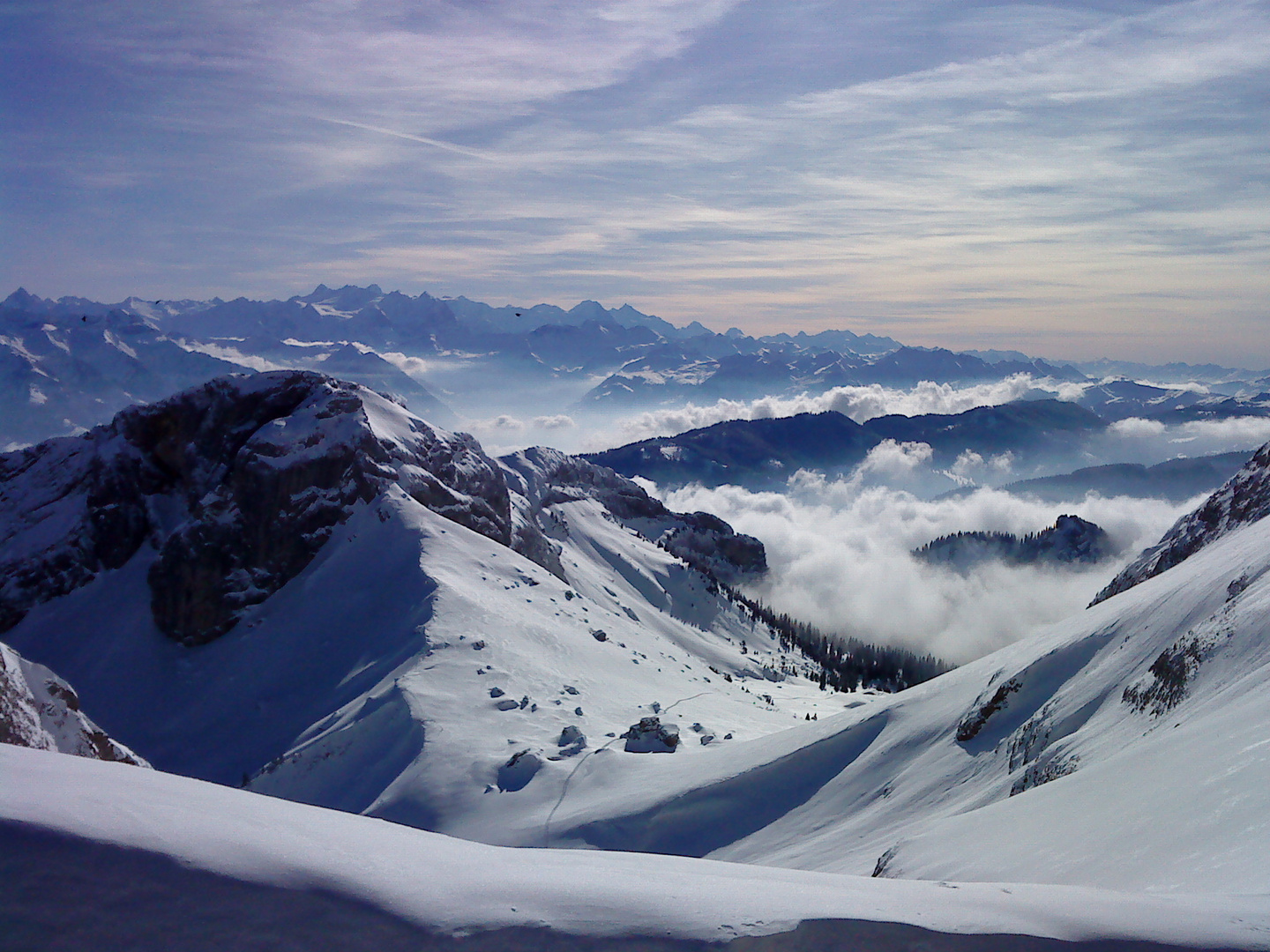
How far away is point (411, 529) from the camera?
2790 inches

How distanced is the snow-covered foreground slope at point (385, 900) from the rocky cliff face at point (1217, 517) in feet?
106

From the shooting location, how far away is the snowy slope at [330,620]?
133 ft

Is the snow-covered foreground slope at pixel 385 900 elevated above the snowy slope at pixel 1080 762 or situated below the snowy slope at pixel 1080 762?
above

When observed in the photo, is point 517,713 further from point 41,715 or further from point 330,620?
point 330,620

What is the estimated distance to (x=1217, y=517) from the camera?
119 feet

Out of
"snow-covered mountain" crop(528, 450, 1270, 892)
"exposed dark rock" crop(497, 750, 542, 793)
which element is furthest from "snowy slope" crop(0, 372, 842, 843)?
"snow-covered mountain" crop(528, 450, 1270, 892)

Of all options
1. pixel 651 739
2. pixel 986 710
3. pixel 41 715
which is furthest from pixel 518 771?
pixel 986 710

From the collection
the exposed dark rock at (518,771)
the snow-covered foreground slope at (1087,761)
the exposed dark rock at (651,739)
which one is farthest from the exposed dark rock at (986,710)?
the exposed dark rock at (518,771)

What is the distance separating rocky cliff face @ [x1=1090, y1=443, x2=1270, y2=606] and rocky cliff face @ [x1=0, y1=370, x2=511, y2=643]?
64.9 metres

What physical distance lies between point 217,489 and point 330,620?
2432 cm

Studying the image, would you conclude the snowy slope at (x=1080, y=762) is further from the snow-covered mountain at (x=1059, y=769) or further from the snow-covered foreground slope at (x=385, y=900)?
the snow-covered foreground slope at (x=385, y=900)

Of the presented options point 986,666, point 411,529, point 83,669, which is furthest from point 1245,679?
point 83,669

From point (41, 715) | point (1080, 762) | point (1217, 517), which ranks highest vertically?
point (1217, 517)

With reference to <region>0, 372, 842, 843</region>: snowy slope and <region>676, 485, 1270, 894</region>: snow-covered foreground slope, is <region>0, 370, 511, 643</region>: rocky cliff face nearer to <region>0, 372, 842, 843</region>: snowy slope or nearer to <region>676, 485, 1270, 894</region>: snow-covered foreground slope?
<region>0, 372, 842, 843</region>: snowy slope
